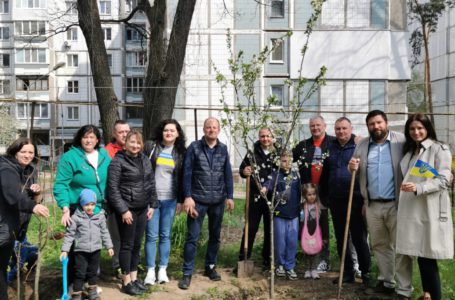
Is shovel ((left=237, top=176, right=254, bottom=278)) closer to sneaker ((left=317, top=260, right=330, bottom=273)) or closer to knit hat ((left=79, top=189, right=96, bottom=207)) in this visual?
sneaker ((left=317, top=260, right=330, bottom=273))

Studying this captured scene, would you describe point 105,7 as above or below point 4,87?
above

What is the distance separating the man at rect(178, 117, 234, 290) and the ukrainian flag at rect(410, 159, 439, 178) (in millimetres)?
1890

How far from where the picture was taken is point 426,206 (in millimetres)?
3984

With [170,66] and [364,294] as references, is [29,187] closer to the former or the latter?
[170,66]

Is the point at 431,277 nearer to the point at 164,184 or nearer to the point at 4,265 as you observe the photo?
the point at 164,184

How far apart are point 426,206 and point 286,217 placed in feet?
5.22

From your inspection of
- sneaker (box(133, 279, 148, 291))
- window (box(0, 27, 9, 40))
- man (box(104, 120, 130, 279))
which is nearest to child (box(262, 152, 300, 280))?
sneaker (box(133, 279, 148, 291))

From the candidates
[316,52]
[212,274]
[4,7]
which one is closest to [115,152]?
[212,274]

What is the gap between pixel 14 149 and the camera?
162 inches

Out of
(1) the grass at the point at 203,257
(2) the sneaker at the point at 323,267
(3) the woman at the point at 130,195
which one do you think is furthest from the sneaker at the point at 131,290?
(2) the sneaker at the point at 323,267

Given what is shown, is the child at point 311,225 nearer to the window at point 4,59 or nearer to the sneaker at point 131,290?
the sneaker at point 131,290

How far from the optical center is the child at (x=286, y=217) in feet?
16.7

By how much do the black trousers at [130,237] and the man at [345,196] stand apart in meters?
2.02

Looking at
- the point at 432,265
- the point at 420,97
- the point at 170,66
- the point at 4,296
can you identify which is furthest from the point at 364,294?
the point at 420,97
